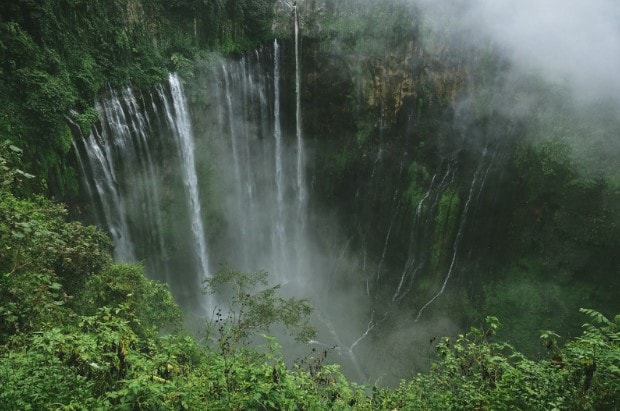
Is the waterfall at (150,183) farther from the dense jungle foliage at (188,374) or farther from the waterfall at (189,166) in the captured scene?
the dense jungle foliage at (188,374)

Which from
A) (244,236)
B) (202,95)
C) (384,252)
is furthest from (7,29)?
(384,252)

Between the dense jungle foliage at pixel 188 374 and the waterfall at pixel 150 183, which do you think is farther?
the waterfall at pixel 150 183

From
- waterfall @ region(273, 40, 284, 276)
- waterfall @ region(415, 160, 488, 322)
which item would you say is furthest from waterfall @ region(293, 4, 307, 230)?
waterfall @ region(415, 160, 488, 322)

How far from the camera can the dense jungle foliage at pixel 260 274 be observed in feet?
13.1

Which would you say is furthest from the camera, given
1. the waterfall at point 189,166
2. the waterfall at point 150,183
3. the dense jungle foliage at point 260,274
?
the waterfall at point 189,166

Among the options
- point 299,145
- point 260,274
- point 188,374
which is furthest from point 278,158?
point 188,374

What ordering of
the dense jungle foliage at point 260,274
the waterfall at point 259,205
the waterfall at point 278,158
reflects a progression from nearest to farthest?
the dense jungle foliage at point 260,274, the waterfall at point 259,205, the waterfall at point 278,158

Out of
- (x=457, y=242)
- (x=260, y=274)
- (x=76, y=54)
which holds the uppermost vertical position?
(x=76, y=54)

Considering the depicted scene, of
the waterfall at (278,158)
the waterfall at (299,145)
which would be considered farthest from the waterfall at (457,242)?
the waterfall at (278,158)

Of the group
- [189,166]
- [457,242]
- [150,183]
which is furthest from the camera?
[457,242]

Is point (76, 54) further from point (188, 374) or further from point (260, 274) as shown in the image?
point (188, 374)

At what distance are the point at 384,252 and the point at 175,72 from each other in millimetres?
9819

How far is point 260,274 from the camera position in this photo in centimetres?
1333

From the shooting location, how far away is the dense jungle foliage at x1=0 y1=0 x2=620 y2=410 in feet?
13.1
